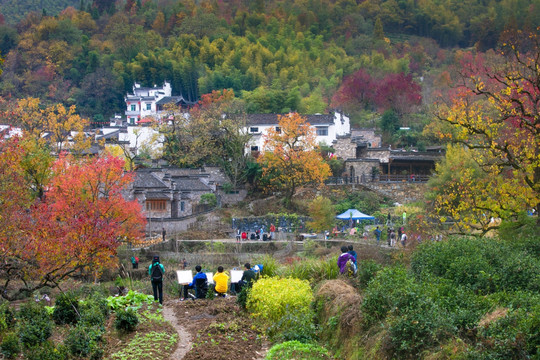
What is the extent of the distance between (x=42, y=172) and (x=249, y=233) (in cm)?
1354

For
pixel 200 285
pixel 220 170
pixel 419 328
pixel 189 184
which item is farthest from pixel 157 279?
pixel 220 170

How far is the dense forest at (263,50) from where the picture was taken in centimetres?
6378

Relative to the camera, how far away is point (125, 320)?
10.7 meters

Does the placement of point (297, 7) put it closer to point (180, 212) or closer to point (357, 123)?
point (357, 123)

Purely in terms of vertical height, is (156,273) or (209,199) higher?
(156,273)

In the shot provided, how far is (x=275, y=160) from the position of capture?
41.2 m

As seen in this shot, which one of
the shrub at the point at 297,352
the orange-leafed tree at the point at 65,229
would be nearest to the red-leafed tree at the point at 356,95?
the orange-leafed tree at the point at 65,229

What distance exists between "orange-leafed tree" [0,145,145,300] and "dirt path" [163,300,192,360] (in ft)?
7.09

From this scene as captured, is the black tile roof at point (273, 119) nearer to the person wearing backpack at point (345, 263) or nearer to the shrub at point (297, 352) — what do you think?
the person wearing backpack at point (345, 263)

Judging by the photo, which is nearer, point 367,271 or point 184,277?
point 367,271

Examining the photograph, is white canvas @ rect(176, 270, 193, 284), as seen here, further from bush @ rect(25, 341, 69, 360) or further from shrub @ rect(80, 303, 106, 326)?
bush @ rect(25, 341, 69, 360)

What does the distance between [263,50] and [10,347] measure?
7286 cm

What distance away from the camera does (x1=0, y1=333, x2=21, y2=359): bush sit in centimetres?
894

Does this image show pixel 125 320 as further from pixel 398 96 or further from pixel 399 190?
pixel 398 96
